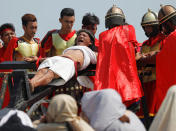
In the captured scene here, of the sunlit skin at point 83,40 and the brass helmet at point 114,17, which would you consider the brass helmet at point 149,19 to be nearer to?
the brass helmet at point 114,17

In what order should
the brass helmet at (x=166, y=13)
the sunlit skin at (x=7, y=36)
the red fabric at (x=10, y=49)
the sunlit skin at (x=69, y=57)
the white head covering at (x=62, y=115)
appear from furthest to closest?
the sunlit skin at (x=7, y=36) < the red fabric at (x=10, y=49) < the brass helmet at (x=166, y=13) < the sunlit skin at (x=69, y=57) < the white head covering at (x=62, y=115)

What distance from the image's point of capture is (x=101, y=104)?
353 cm

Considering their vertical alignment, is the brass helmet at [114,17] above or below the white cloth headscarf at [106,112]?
above

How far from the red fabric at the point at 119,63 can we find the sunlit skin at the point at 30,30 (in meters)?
2.68

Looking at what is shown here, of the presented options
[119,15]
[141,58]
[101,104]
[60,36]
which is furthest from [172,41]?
[60,36]

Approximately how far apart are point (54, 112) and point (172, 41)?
2.50 meters

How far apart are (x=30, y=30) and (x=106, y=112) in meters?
5.06

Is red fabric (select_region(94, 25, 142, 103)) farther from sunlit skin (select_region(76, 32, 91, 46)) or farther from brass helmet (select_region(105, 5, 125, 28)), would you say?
sunlit skin (select_region(76, 32, 91, 46))

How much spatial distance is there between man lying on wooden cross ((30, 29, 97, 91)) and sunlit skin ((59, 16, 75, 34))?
1530 millimetres

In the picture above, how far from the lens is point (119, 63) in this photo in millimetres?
5672

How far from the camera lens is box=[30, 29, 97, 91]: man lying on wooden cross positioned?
537 cm

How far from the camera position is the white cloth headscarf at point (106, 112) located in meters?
3.51

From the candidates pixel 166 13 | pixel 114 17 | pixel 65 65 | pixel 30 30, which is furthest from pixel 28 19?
pixel 166 13

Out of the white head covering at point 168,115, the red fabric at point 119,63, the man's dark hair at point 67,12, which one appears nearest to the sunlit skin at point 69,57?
the red fabric at point 119,63
